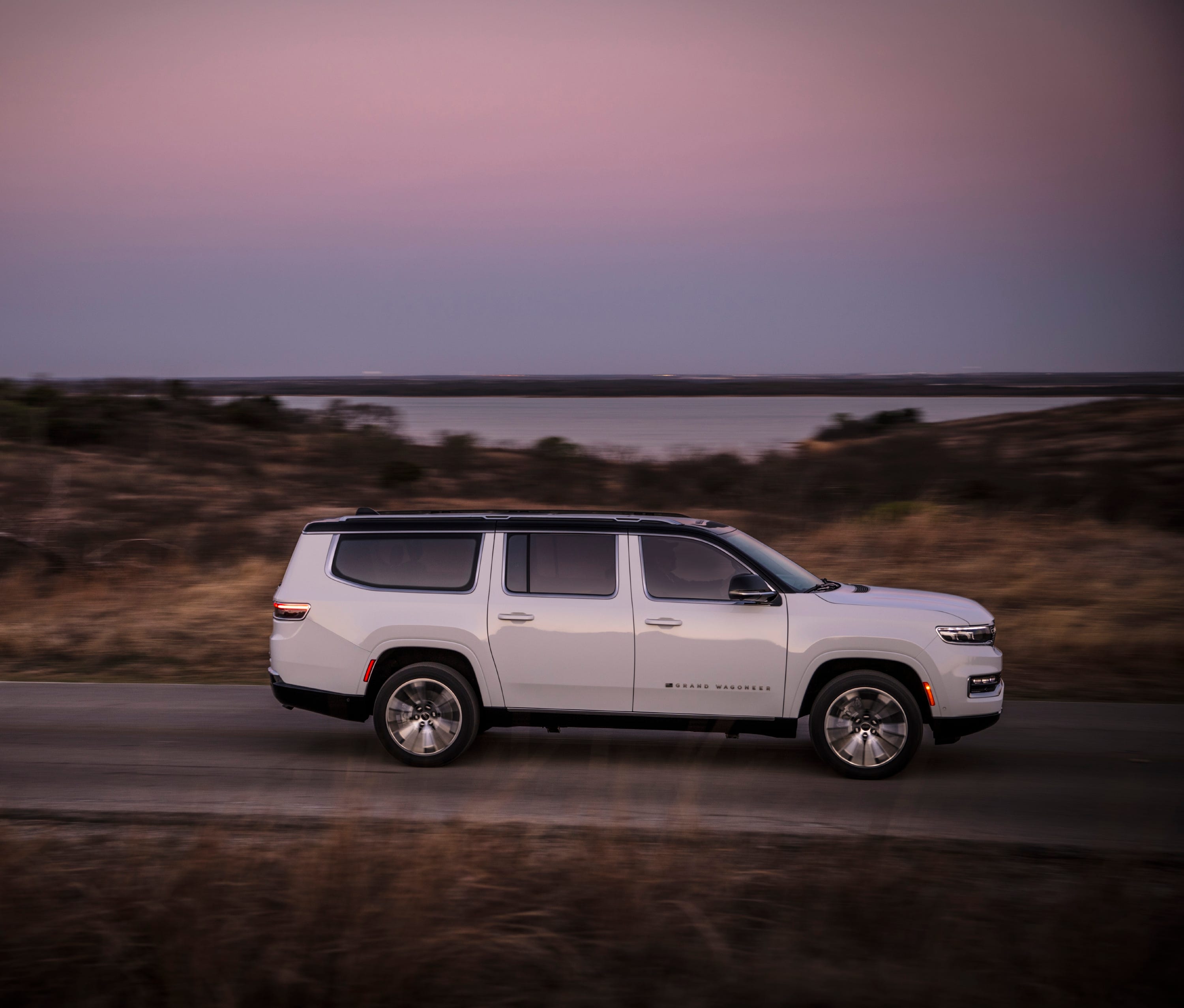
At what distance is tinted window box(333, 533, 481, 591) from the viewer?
25.3ft

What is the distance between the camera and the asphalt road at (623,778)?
6484 millimetres

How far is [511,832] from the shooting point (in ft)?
20.0

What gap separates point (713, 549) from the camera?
7617 millimetres

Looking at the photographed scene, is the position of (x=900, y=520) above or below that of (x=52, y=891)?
above

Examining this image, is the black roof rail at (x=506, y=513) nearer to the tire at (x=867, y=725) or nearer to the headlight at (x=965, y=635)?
the tire at (x=867, y=725)

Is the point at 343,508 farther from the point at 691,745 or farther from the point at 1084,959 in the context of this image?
the point at 1084,959

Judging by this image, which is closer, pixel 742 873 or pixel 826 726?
pixel 742 873

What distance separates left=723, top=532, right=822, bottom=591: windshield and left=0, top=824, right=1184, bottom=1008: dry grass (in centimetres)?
212

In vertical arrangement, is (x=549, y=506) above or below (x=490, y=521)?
above

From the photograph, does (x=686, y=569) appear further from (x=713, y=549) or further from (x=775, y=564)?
(x=775, y=564)

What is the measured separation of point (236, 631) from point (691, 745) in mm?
7567

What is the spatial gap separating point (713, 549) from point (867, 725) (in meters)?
1.59

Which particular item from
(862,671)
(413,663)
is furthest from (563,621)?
(862,671)

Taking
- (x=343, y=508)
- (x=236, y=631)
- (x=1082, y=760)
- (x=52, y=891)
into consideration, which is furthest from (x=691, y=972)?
(x=343, y=508)
